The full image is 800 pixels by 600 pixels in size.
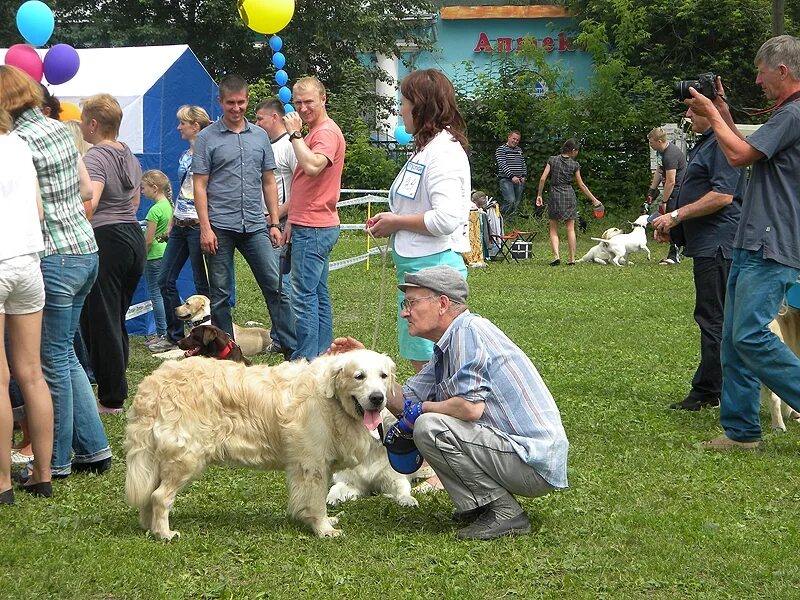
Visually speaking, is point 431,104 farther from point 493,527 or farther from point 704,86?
point 493,527

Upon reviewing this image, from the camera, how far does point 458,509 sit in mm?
4598

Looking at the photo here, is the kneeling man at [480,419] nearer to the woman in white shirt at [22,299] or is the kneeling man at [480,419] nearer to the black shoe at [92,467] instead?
the woman in white shirt at [22,299]

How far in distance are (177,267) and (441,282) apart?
5767 mm

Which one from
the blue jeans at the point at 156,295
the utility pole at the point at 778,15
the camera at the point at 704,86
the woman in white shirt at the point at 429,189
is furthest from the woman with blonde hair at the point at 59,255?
the utility pole at the point at 778,15

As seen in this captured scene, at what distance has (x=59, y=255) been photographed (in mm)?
5230

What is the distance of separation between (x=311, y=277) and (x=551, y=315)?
4.85 meters

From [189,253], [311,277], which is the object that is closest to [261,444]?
[311,277]

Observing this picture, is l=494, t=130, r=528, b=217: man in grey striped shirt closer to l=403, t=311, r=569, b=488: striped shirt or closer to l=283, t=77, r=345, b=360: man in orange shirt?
l=283, t=77, r=345, b=360: man in orange shirt

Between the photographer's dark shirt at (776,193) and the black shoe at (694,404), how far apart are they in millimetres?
1784

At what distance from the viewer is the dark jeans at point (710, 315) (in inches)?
277

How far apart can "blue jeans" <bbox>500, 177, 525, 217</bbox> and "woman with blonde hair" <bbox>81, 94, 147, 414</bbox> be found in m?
16.1

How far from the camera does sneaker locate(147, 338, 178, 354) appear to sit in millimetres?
9806

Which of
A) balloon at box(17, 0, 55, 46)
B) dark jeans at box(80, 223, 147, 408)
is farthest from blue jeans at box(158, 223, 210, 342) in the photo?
balloon at box(17, 0, 55, 46)

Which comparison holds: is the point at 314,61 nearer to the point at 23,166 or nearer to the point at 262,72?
the point at 262,72
